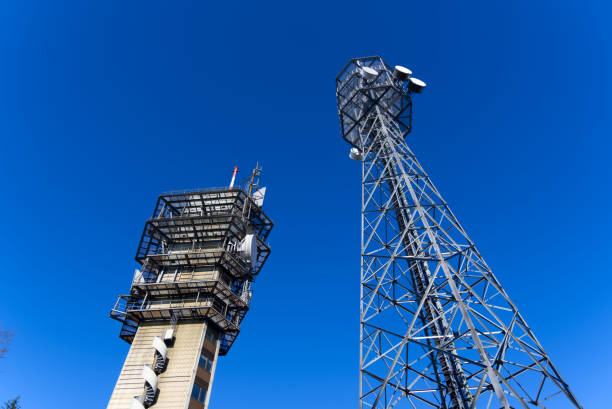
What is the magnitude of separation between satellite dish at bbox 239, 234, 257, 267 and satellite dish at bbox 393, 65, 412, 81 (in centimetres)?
2172

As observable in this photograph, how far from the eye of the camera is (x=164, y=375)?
103ft

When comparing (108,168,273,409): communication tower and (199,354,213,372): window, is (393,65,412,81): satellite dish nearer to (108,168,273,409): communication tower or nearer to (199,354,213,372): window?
(108,168,273,409): communication tower

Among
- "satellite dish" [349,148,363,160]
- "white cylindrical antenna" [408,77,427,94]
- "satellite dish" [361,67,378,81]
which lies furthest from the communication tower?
"white cylindrical antenna" [408,77,427,94]

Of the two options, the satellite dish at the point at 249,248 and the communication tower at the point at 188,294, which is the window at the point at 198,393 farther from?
the satellite dish at the point at 249,248

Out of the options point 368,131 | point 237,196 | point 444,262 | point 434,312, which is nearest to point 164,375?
point 237,196

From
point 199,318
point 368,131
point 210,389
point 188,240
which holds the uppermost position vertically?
point 368,131

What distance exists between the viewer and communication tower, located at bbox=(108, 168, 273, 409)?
102 ft

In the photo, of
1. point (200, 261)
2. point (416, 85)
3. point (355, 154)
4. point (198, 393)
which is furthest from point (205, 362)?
point (416, 85)

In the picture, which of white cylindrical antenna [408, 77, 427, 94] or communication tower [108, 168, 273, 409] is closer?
communication tower [108, 168, 273, 409]

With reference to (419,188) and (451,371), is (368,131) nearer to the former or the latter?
(419,188)

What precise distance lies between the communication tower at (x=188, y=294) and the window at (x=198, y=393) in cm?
8

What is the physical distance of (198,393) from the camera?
1231 inches

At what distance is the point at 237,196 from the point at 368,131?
17.0 meters

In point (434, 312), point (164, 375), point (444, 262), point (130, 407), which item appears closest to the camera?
point (444, 262)
